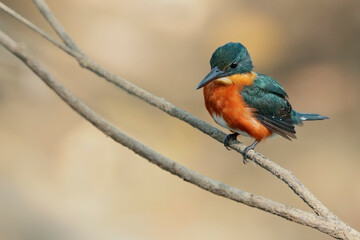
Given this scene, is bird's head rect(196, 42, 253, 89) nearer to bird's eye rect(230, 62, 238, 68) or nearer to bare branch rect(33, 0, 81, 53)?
bird's eye rect(230, 62, 238, 68)

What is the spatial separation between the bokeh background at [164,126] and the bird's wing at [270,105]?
5.30ft

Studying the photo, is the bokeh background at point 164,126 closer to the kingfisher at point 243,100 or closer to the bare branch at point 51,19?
the kingfisher at point 243,100

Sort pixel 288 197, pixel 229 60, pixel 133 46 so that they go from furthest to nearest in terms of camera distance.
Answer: pixel 133 46 < pixel 288 197 < pixel 229 60

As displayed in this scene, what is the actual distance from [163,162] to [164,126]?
2.84 meters

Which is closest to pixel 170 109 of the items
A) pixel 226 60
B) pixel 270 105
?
pixel 226 60

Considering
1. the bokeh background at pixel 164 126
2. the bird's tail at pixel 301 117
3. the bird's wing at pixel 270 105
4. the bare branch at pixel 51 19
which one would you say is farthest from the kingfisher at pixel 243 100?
the bokeh background at pixel 164 126

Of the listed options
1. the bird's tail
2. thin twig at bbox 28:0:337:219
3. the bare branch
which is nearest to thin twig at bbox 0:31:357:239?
thin twig at bbox 28:0:337:219

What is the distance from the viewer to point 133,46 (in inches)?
143

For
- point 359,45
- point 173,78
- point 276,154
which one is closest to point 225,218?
point 276,154

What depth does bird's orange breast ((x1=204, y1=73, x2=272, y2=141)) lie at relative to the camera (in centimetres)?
149

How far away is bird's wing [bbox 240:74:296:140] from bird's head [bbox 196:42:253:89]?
0.40 ft

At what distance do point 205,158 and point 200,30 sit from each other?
2.93ft

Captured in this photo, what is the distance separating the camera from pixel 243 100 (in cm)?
153

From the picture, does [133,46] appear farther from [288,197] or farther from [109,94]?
[288,197]
